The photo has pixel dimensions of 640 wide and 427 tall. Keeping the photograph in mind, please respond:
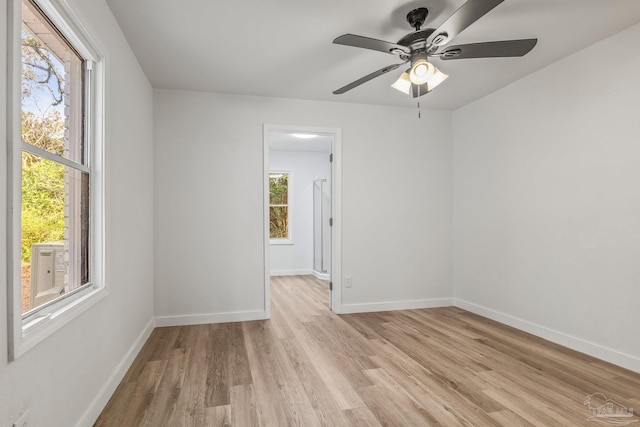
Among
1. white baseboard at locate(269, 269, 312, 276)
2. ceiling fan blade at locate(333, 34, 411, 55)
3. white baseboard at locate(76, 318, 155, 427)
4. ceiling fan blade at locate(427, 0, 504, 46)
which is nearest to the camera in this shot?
ceiling fan blade at locate(427, 0, 504, 46)

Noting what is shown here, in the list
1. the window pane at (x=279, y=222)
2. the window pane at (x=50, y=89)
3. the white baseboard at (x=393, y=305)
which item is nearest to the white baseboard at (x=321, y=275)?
the window pane at (x=279, y=222)

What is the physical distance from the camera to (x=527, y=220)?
11.1 feet

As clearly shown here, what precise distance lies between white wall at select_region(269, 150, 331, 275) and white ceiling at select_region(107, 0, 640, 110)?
3.28 m

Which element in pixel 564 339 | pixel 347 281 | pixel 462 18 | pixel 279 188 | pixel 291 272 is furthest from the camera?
pixel 279 188

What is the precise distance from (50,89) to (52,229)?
63cm

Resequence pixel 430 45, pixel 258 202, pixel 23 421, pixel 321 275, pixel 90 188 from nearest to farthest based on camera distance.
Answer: pixel 23 421, pixel 90 188, pixel 430 45, pixel 258 202, pixel 321 275

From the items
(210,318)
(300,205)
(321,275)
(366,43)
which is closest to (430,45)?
(366,43)

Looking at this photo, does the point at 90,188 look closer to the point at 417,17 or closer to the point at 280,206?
the point at 417,17

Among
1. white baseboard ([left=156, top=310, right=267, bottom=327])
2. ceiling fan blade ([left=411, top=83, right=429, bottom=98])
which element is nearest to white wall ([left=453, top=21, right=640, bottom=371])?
ceiling fan blade ([left=411, top=83, right=429, bottom=98])

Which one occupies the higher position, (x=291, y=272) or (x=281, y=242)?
(x=281, y=242)

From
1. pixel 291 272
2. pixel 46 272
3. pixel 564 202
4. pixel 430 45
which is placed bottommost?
pixel 291 272

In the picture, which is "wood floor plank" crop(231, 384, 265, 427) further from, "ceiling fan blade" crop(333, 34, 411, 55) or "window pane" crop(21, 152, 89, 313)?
"ceiling fan blade" crop(333, 34, 411, 55)

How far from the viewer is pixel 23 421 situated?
1.22 metres

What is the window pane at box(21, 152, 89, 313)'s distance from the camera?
4.51 feet
